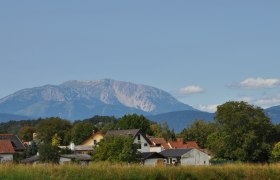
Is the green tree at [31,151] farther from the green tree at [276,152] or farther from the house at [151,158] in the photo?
the green tree at [276,152]

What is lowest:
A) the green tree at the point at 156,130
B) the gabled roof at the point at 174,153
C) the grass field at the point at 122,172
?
the grass field at the point at 122,172

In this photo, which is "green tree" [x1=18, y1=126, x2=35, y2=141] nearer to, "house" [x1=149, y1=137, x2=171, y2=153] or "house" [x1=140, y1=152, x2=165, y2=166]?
"house" [x1=149, y1=137, x2=171, y2=153]

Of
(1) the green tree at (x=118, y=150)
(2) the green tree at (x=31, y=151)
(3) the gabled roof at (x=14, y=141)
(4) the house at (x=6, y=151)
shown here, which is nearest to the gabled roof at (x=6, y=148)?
(4) the house at (x=6, y=151)

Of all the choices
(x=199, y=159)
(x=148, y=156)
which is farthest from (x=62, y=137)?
(x=148, y=156)

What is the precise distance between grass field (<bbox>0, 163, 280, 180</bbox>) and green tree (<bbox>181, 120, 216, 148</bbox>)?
330 ft

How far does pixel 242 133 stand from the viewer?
7844 centimetres

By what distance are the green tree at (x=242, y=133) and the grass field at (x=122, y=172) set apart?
45262mm

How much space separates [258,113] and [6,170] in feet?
184

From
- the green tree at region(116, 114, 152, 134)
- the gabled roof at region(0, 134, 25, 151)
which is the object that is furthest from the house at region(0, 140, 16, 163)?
the green tree at region(116, 114, 152, 134)

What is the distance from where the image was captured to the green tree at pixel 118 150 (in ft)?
198

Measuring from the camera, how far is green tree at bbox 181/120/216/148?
133125mm

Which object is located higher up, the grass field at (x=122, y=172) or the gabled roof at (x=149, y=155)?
the gabled roof at (x=149, y=155)

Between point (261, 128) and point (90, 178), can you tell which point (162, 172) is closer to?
point (90, 178)

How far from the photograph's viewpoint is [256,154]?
7706cm
